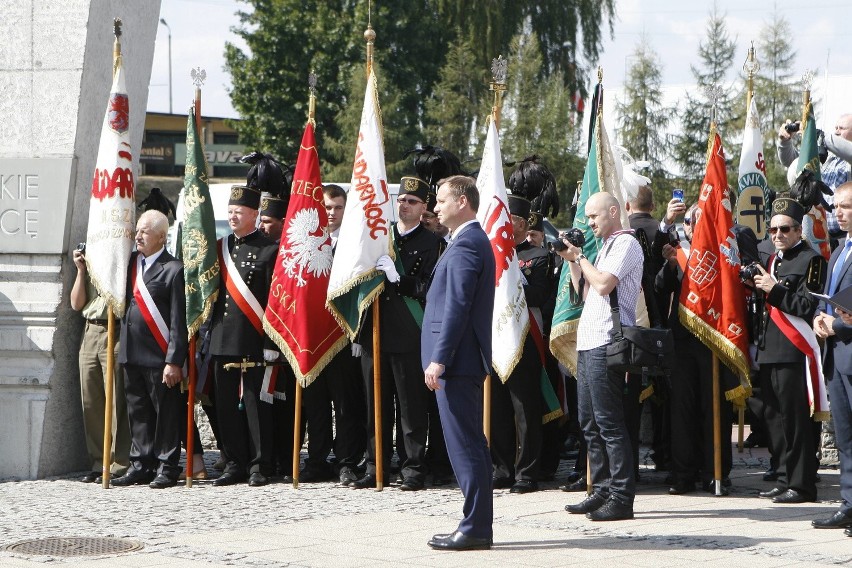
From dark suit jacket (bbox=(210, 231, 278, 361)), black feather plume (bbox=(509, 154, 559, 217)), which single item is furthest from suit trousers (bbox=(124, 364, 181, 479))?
black feather plume (bbox=(509, 154, 559, 217))

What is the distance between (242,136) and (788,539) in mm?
31913

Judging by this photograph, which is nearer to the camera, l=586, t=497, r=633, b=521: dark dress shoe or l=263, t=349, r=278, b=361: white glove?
l=586, t=497, r=633, b=521: dark dress shoe

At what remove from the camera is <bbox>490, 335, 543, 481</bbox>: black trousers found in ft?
28.6

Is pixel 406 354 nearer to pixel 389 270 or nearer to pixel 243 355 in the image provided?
pixel 389 270

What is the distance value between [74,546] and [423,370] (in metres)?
2.33

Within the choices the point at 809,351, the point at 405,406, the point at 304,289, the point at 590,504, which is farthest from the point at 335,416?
the point at 809,351

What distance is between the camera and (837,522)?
274 inches

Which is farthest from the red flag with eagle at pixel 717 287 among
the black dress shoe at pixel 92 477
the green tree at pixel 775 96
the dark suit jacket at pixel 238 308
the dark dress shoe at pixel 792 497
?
the green tree at pixel 775 96

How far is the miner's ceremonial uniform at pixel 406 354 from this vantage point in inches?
347

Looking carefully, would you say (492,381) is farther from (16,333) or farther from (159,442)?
(16,333)

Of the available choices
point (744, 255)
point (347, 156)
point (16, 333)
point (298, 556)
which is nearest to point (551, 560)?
point (298, 556)

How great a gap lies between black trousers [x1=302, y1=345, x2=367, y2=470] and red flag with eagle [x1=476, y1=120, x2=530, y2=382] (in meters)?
1.22

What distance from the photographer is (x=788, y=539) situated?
6.71 m

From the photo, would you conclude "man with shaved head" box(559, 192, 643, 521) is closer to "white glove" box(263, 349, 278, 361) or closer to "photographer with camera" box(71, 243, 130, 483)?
"white glove" box(263, 349, 278, 361)
